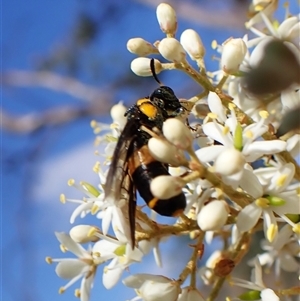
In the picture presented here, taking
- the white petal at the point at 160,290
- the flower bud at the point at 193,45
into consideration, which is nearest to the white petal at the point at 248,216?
the white petal at the point at 160,290

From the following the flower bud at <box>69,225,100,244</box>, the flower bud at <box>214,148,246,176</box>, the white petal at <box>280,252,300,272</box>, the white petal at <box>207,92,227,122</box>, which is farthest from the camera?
the white petal at <box>280,252,300,272</box>

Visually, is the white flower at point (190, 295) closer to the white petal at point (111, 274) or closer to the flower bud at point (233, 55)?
the white petal at point (111, 274)

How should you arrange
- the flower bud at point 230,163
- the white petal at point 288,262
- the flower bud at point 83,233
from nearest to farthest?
1. the flower bud at point 230,163
2. the flower bud at point 83,233
3. the white petal at point 288,262

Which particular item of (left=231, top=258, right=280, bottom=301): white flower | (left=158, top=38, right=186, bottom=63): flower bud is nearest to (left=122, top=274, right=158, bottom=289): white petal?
(left=231, top=258, right=280, bottom=301): white flower

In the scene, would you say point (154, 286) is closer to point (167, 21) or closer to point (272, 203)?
point (272, 203)

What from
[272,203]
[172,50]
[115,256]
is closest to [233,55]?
[172,50]

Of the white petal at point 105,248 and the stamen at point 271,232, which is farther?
the white petal at point 105,248

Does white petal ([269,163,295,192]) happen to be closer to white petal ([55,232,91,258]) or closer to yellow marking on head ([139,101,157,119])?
yellow marking on head ([139,101,157,119])
